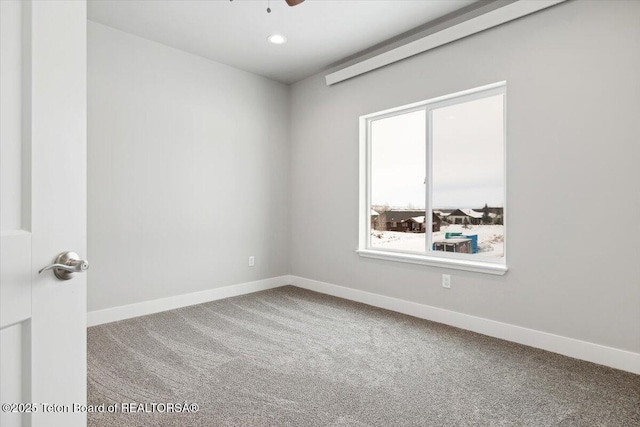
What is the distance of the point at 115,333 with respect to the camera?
2.89 metres

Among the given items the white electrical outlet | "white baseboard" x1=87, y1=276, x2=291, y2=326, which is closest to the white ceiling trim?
the white electrical outlet

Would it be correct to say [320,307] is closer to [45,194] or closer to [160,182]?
[160,182]

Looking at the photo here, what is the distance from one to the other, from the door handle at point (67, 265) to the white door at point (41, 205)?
0.05 ft

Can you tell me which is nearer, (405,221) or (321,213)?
(405,221)

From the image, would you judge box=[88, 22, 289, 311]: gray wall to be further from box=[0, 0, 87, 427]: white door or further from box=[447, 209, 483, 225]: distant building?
box=[0, 0, 87, 427]: white door

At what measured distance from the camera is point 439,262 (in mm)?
3188

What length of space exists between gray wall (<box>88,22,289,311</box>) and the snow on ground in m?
1.41

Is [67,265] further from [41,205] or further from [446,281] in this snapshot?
[446,281]

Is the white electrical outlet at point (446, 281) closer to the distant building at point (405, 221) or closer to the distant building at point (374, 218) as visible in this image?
the distant building at point (405, 221)

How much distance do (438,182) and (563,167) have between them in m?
1.06

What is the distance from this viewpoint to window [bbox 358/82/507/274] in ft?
9.86

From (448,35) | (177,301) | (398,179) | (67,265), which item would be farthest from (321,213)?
(67,265)

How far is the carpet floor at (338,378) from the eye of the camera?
5.83 feet

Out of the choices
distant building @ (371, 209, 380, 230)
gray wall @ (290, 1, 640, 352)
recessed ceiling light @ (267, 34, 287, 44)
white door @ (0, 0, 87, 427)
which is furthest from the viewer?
distant building @ (371, 209, 380, 230)
